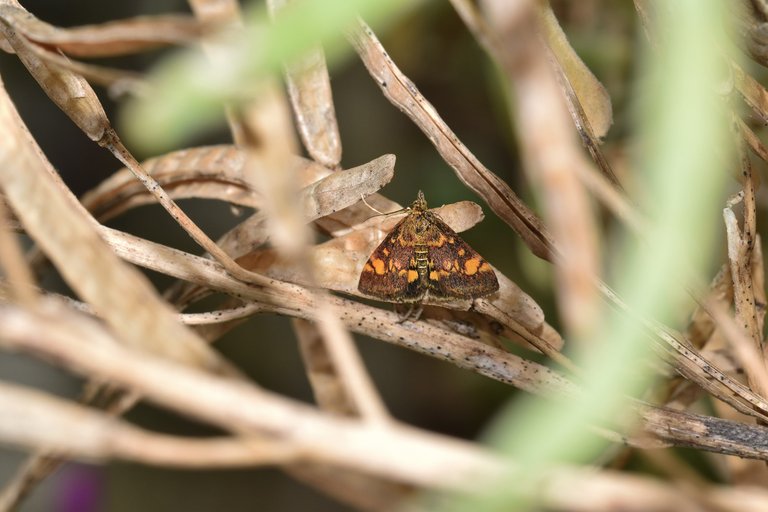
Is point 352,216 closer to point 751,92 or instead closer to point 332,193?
point 332,193

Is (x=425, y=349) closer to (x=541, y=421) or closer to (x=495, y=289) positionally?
(x=495, y=289)

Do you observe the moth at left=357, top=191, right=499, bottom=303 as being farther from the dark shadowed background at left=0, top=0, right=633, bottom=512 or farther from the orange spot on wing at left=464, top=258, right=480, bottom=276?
the dark shadowed background at left=0, top=0, right=633, bottom=512

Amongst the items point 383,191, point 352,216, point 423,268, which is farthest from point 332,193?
point 383,191

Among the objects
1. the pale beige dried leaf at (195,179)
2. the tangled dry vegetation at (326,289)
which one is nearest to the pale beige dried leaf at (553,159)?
the tangled dry vegetation at (326,289)

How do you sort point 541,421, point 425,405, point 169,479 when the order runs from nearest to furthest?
point 541,421, point 169,479, point 425,405

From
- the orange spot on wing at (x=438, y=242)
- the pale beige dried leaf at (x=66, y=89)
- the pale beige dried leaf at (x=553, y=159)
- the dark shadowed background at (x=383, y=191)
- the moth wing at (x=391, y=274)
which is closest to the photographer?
the pale beige dried leaf at (x=553, y=159)

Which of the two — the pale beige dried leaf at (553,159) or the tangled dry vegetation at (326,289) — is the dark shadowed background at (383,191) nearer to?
the tangled dry vegetation at (326,289)

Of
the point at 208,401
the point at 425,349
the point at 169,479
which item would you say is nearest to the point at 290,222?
the point at 208,401

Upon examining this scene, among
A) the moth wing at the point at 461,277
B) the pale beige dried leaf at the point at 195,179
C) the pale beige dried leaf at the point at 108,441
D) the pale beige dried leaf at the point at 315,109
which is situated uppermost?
the pale beige dried leaf at the point at 315,109
